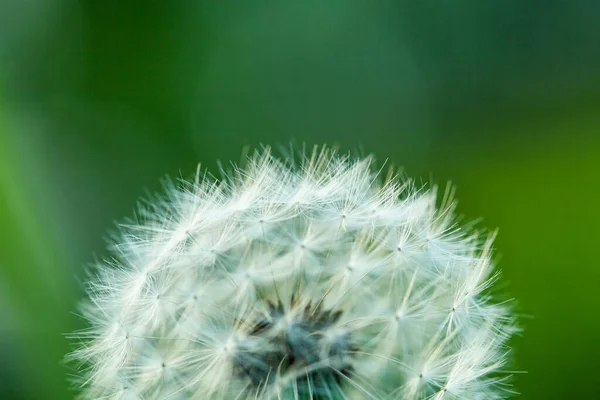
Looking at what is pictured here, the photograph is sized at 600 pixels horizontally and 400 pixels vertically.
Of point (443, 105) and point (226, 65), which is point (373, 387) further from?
point (226, 65)

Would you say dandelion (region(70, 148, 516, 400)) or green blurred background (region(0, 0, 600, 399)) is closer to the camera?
dandelion (region(70, 148, 516, 400))

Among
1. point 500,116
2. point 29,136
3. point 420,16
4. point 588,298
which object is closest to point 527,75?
point 500,116

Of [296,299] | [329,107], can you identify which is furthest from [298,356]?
[329,107]

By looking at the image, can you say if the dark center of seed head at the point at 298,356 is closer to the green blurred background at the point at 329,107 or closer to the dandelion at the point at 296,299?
the dandelion at the point at 296,299

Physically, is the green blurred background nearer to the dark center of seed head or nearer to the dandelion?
the dandelion

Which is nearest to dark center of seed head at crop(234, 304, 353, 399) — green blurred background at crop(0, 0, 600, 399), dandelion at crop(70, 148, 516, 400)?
dandelion at crop(70, 148, 516, 400)
